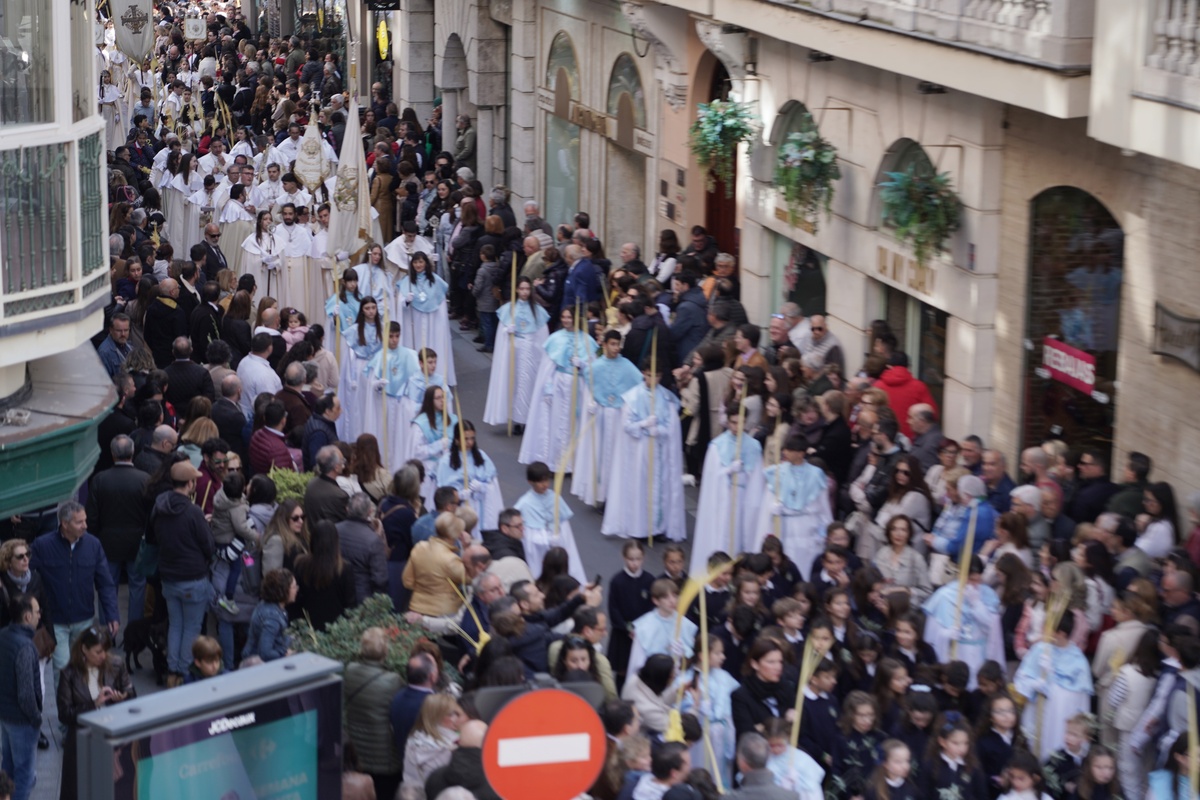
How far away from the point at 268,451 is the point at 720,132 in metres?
5.98

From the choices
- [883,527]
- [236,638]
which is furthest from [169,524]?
[883,527]

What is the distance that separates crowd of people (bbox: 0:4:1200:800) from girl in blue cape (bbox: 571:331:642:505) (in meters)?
0.04

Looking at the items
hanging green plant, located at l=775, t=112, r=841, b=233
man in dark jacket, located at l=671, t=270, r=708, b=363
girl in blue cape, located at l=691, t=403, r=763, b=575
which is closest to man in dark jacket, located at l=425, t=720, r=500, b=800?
girl in blue cape, located at l=691, t=403, r=763, b=575

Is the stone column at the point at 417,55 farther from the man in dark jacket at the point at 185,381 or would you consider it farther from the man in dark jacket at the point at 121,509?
the man in dark jacket at the point at 121,509

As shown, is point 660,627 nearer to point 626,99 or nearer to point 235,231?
point 235,231

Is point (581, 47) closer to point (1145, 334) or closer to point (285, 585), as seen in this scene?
point (1145, 334)

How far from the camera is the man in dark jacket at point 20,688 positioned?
399 inches

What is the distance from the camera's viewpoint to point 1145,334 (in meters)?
12.7

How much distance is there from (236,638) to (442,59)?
59.4ft

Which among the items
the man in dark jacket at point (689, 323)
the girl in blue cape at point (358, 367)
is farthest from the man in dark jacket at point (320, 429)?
the man in dark jacket at point (689, 323)

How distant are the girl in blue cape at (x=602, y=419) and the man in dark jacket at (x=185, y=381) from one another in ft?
9.43

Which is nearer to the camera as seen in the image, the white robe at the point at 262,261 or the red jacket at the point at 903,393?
the red jacket at the point at 903,393

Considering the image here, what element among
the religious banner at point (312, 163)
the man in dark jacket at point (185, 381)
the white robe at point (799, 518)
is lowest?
the white robe at point (799, 518)

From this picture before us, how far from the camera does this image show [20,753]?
10.5 meters
